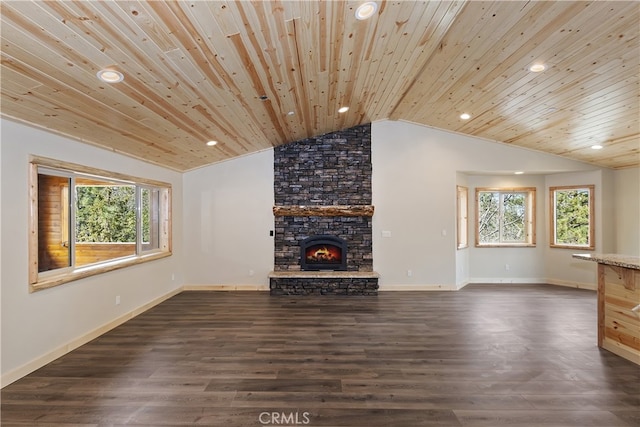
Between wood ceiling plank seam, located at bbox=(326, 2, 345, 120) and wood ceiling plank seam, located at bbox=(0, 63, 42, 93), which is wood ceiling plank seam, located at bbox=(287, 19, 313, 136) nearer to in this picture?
wood ceiling plank seam, located at bbox=(326, 2, 345, 120)

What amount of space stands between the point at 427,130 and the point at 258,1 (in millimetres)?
4963

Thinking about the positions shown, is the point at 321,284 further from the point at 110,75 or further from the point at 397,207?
the point at 110,75

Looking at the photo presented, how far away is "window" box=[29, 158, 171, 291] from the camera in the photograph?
322cm

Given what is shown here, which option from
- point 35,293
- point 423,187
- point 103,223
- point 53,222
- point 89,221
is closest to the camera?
point 35,293

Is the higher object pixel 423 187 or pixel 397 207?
pixel 423 187

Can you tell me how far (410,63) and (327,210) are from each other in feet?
10.6

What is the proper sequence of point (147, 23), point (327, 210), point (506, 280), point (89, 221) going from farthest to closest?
1. point (506, 280)
2. point (327, 210)
3. point (89, 221)
4. point (147, 23)

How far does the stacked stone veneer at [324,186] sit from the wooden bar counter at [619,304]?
11.6 ft

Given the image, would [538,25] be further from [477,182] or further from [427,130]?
[477,182]

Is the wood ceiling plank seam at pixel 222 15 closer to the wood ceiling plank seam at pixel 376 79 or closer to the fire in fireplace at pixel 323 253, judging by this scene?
the wood ceiling plank seam at pixel 376 79

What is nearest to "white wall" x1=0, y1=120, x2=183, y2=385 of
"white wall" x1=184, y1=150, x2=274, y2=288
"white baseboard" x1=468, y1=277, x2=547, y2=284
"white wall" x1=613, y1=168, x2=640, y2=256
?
"white wall" x1=184, y1=150, x2=274, y2=288

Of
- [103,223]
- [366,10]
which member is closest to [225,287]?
[103,223]

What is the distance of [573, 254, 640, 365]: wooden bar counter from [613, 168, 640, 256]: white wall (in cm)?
342

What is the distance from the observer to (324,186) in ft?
20.6
